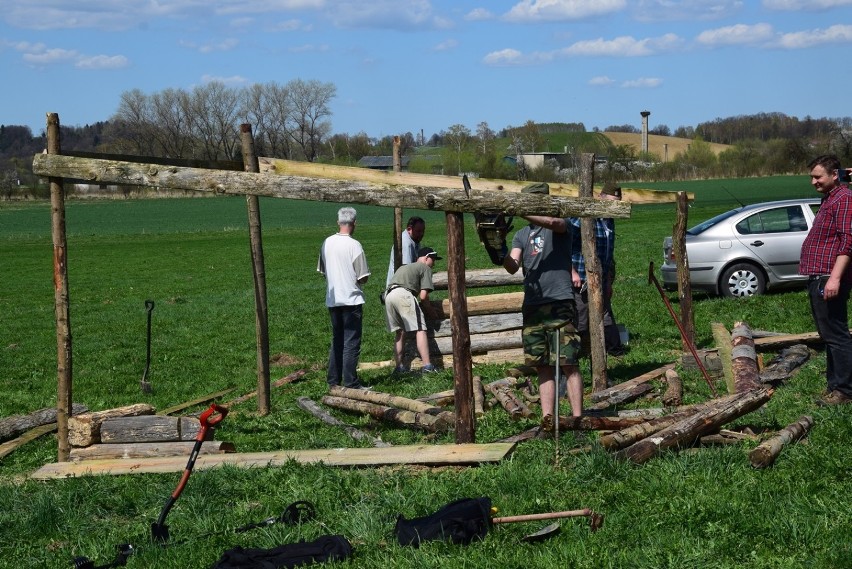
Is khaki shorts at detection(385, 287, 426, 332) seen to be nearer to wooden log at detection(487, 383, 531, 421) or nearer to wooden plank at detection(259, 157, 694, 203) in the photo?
wooden log at detection(487, 383, 531, 421)

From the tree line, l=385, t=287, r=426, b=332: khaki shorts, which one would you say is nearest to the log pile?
l=385, t=287, r=426, b=332: khaki shorts

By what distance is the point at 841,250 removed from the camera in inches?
323

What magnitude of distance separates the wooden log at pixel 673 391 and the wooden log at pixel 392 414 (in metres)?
2.19

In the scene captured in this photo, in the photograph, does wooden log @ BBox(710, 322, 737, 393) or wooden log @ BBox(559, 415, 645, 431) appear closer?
wooden log @ BBox(559, 415, 645, 431)

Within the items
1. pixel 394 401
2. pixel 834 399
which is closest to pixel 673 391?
pixel 834 399

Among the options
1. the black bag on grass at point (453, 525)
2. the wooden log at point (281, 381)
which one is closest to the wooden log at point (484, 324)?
the wooden log at point (281, 381)

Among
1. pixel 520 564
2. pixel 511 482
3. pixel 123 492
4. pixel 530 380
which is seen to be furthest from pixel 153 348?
pixel 520 564

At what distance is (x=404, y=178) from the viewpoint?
8.38 meters

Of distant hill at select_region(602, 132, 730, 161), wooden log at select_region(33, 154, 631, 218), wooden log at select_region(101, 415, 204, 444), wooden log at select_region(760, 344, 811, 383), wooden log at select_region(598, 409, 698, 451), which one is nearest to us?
wooden log at select_region(598, 409, 698, 451)

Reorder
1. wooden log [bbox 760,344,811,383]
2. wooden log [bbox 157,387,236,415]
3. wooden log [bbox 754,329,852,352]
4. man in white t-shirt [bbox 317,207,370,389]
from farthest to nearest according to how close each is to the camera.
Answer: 1. wooden log [bbox 754,329,852,352]
2. man in white t-shirt [bbox 317,207,370,389]
3. wooden log [bbox 157,387,236,415]
4. wooden log [bbox 760,344,811,383]

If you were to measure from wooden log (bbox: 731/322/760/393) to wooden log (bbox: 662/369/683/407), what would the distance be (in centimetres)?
52

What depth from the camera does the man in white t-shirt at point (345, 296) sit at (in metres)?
11.1

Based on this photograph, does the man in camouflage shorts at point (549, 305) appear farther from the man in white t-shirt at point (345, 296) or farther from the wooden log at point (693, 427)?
the man in white t-shirt at point (345, 296)

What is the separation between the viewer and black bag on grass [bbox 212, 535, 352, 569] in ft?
16.8
